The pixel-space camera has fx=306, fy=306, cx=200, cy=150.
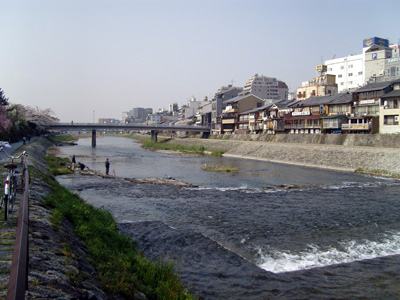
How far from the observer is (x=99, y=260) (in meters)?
7.20

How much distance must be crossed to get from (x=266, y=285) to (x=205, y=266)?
1.95 metres

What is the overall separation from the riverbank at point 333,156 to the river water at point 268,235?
9.44 meters

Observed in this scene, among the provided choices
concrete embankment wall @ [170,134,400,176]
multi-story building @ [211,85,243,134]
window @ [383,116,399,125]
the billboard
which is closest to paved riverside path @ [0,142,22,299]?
concrete embankment wall @ [170,134,400,176]

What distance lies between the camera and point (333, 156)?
3819 cm

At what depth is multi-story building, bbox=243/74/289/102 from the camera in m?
113

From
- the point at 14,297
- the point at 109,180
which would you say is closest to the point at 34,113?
the point at 109,180

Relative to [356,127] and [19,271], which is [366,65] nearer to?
[356,127]

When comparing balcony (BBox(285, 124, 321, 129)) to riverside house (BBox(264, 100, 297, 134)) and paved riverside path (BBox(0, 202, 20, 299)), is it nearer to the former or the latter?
riverside house (BBox(264, 100, 297, 134))

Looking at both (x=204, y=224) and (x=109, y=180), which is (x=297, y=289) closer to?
(x=204, y=224)

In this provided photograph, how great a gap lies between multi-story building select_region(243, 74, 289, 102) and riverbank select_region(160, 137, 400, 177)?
60823mm

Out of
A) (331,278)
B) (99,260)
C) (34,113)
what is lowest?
(331,278)

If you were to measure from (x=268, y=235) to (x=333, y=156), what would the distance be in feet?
96.7

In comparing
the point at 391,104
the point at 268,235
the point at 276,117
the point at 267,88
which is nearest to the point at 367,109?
the point at 391,104

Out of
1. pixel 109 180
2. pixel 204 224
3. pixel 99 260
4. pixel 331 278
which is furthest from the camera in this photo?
pixel 109 180
